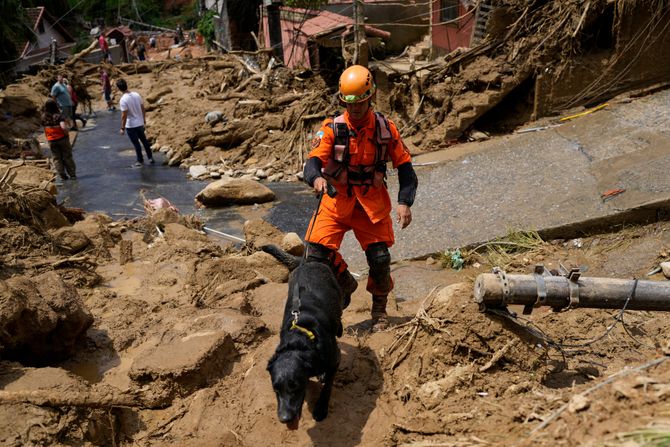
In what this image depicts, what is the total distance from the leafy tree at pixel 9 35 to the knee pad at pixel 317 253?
77.7 ft

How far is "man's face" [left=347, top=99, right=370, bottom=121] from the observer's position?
407cm

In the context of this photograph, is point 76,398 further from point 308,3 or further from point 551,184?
point 308,3

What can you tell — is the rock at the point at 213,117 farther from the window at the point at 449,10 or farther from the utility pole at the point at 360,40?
the window at the point at 449,10

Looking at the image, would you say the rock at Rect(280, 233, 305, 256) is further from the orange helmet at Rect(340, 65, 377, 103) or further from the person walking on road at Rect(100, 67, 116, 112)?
the person walking on road at Rect(100, 67, 116, 112)

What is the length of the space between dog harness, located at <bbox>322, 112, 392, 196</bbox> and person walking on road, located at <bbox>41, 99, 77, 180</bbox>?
860 cm

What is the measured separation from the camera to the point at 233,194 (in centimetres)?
948

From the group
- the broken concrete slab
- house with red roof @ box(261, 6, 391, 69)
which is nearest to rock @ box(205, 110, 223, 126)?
house with red roof @ box(261, 6, 391, 69)

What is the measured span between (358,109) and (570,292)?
196 centimetres

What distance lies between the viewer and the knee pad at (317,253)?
4227 mm

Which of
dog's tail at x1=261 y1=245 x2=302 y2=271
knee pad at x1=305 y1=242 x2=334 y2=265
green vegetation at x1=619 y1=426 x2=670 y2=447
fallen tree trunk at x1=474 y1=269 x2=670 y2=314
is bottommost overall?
dog's tail at x1=261 y1=245 x2=302 y2=271

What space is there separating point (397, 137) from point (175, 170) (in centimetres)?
911

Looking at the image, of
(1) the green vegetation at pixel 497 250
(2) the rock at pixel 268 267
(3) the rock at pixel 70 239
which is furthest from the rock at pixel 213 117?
(1) the green vegetation at pixel 497 250

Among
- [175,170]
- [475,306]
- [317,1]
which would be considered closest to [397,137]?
[475,306]

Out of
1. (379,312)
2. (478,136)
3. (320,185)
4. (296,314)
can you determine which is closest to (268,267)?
(379,312)
